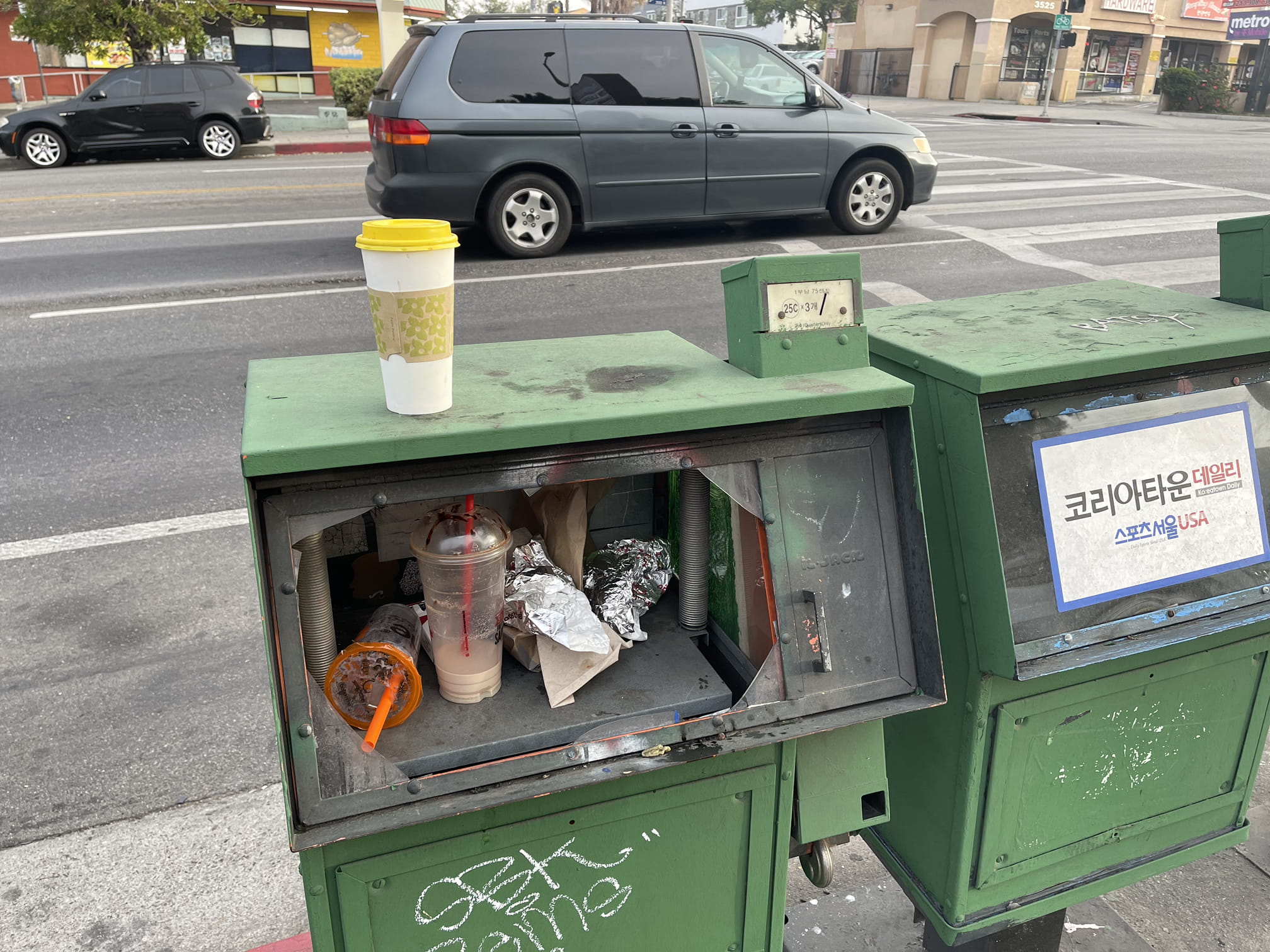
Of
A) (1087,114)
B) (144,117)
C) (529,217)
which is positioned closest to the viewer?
(529,217)

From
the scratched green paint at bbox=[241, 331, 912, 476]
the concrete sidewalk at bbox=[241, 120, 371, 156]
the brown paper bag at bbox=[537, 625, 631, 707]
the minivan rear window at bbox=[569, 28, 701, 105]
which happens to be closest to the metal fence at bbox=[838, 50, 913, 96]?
the concrete sidewalk at bbox=[241, 120, 371, 156]

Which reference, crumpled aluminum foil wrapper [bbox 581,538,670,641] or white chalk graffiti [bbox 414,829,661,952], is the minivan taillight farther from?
white chalk graffiti [bbox 414,829,661,952]

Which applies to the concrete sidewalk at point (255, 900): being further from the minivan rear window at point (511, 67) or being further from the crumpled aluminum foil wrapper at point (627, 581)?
the minivan rear window at point (511, 67)

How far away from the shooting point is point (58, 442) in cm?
551

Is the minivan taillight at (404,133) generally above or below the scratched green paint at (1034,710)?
above

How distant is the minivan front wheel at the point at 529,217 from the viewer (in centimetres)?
881

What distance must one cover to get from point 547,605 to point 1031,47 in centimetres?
4205

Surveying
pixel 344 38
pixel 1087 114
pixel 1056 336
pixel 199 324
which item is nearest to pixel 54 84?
pixel 344 38

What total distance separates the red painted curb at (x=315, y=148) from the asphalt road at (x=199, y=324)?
1.76 meters

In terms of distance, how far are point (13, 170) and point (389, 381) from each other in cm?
1710

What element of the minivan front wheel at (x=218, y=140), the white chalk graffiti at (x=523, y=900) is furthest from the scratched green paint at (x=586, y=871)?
the minivan front wheel at (x=218, y=140)

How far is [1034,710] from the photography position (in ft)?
7.00

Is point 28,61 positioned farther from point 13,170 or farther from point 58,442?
point 58,442

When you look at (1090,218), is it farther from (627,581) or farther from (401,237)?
(401,237)
